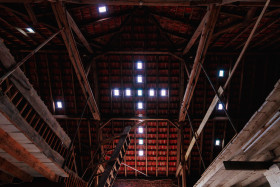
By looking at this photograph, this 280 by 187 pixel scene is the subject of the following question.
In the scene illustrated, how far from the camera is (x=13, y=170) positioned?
18.2 ft

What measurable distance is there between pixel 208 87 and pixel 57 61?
9352mm

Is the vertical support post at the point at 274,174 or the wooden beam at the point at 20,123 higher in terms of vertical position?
the wooden beam at the point at 20,123

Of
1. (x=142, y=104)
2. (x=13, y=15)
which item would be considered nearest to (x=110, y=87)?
(x=142, y=104)

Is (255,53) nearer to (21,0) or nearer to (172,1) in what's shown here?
(172,1)

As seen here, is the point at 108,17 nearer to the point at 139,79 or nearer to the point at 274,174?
the point at 139,79

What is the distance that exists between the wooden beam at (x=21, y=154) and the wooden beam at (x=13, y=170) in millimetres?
546

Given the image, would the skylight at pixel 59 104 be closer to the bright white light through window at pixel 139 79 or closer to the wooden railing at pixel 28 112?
the wooden railing at pixel 28 112

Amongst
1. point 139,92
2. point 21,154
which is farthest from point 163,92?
point 21,154

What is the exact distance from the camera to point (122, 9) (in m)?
8.92

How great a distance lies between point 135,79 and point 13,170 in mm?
7484

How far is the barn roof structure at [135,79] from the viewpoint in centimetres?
611

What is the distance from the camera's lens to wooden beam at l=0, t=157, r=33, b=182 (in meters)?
5.18

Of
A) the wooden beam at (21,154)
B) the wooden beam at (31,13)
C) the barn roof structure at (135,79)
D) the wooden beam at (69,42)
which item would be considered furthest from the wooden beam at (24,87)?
the wooden beam at (31,13)

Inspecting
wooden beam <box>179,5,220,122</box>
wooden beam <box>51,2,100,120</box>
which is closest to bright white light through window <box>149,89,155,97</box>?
wooden beam <box>179,5,220,122</box>
